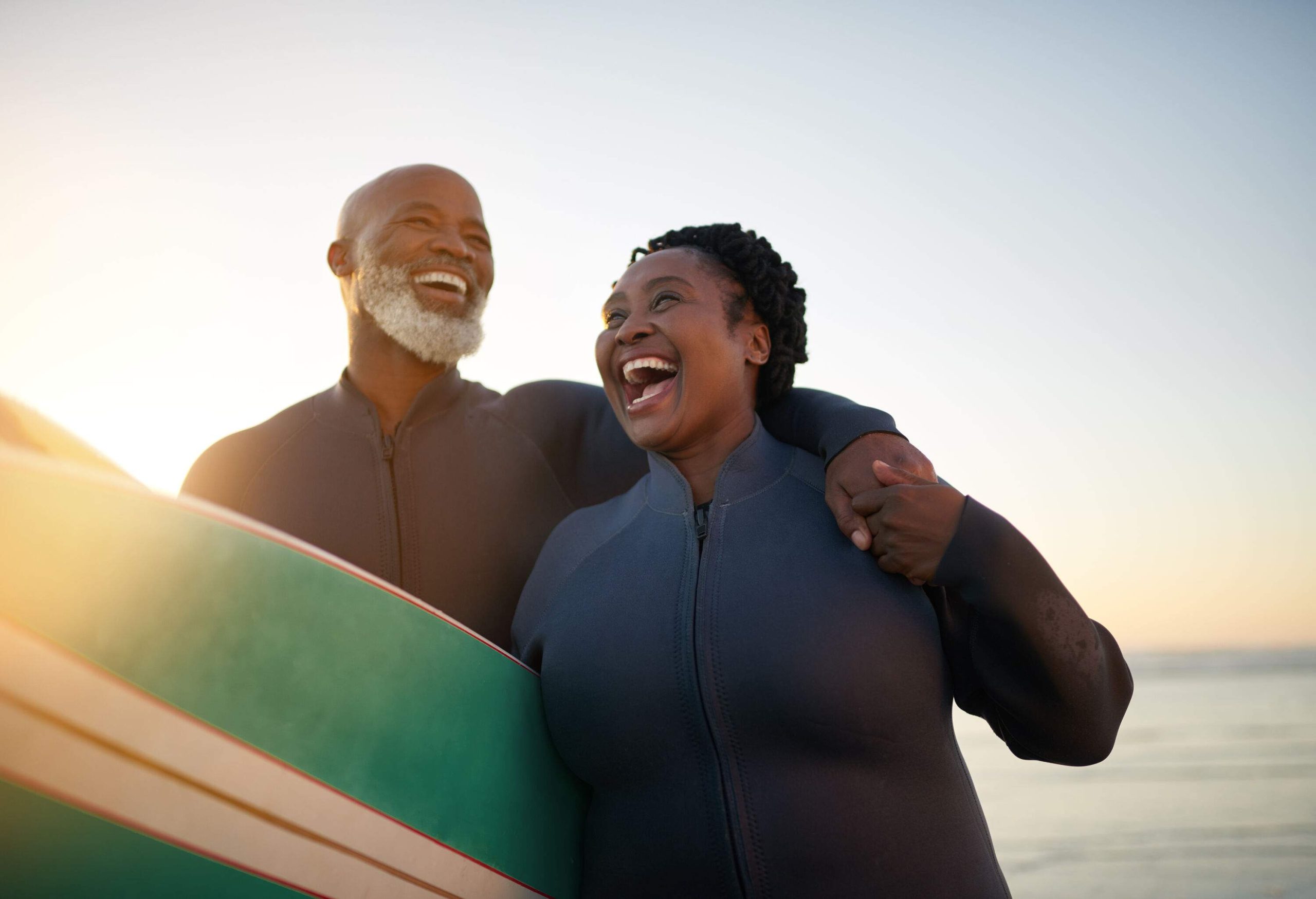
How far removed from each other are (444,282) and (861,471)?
5.86ft

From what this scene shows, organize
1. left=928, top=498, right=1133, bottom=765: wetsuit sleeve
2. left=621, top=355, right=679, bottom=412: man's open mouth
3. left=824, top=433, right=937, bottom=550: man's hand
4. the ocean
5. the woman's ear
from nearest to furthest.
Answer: left=928, top=498, right=1133, bottom=765: wetsuit sleeve < left=824, top=433, right=937, bottom=550: man's hand < left=621, top=355, right=679, bottom=412: man's open mouth < the woman's ear < the ocean

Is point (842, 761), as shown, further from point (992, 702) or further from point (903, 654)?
point (992, 702)

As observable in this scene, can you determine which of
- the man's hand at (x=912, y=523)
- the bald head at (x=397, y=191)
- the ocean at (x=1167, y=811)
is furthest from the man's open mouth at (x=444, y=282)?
the ocean at (x=1167, y=811)

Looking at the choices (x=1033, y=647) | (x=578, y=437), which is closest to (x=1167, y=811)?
(x=578, y=437)

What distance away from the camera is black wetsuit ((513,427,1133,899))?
1.56 m

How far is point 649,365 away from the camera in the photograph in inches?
81.0

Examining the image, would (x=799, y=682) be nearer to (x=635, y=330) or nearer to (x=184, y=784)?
(x=635, y=330)

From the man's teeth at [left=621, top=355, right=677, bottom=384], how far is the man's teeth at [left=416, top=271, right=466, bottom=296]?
121cm

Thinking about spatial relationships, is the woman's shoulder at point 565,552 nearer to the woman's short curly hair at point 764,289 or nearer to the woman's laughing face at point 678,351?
the woman's laughing face at point 678,351

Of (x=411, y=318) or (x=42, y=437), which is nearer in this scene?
(x=42, y=437)

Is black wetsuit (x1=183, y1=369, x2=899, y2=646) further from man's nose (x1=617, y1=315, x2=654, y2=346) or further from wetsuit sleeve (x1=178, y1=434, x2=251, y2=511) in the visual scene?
man's nose (x1=617, y1=315, x2=654, y2=346)

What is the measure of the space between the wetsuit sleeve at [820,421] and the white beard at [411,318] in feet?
3.95

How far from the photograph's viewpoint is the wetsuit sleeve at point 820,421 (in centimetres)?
193

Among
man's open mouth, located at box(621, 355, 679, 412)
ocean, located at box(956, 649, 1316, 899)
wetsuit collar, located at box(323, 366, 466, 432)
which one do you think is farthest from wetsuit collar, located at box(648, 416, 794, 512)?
ocean, located at box(956, 649, 1316, 899)
